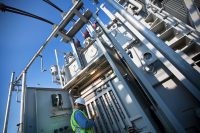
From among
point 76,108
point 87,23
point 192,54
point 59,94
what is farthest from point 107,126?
point 87,23

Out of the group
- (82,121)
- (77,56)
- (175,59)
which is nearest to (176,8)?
(175,59)

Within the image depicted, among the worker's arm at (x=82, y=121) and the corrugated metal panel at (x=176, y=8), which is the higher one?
the corrugated metal panel at (x=176, y=8)

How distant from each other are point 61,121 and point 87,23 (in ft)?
13.3

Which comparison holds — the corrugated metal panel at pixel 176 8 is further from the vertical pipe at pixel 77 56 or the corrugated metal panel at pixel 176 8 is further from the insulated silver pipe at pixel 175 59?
the vertical pipe at pixel 77 56

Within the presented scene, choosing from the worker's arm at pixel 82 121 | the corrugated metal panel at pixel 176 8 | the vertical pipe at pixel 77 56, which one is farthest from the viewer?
the vertical pipe at pixel 77 56

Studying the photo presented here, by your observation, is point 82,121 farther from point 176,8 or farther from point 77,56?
point 176,8

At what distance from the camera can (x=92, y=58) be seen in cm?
543

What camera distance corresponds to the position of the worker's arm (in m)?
3.69

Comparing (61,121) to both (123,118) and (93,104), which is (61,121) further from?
(123,118)

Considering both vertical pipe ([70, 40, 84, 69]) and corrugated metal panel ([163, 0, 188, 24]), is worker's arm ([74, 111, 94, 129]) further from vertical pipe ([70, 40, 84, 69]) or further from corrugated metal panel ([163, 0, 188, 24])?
corrugated metal panel ([163, 0, 188, 24])

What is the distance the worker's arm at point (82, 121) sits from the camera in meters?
3.69

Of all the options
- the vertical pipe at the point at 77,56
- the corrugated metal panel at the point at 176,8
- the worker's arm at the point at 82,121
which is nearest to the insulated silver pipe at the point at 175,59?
the corrugated metal panel at the point at 176,8

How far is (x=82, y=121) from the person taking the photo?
374 centimetres

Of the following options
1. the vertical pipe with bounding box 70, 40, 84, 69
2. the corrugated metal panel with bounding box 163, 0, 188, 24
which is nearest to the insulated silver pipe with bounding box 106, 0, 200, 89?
the corrugated metal panel with bounding box 163, 0, 188, 24
